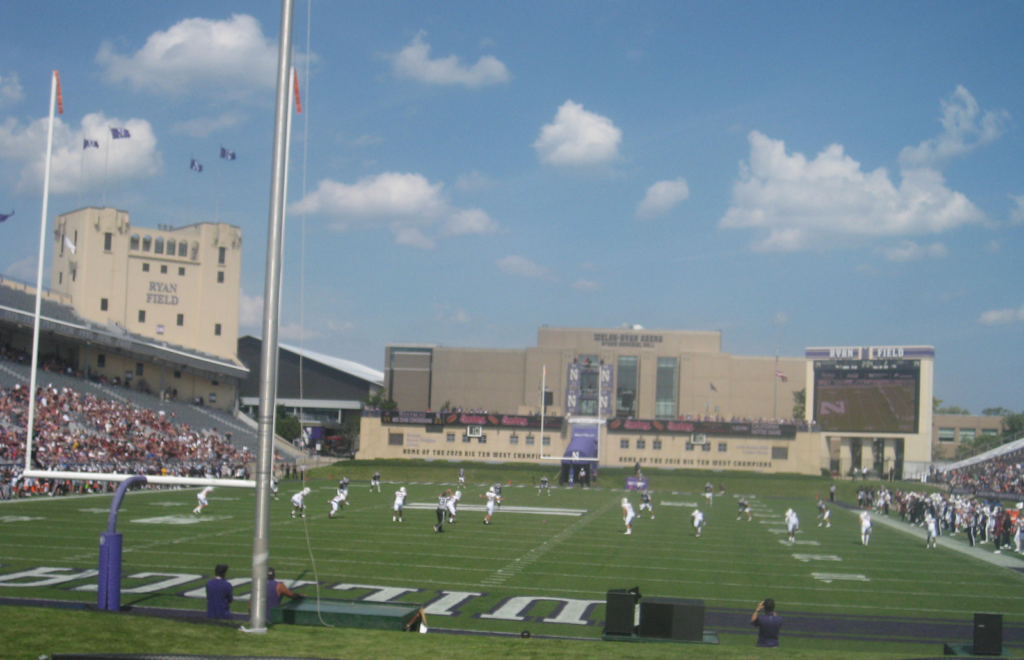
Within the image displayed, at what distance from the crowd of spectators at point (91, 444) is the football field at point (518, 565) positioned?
1523 mm

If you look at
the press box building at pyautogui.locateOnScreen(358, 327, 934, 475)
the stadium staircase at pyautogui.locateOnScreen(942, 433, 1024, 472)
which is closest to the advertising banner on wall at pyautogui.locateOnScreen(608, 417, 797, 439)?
the press box building at pyautogui.locateOnScreen(358, 327, 934, 475)

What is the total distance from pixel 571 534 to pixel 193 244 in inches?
1853

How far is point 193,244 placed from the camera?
66188mm

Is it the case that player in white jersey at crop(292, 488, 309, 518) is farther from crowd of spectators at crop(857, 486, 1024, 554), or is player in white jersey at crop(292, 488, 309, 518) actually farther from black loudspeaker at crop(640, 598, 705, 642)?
crowd of spectators at crop(857, 486, 1024, 554)

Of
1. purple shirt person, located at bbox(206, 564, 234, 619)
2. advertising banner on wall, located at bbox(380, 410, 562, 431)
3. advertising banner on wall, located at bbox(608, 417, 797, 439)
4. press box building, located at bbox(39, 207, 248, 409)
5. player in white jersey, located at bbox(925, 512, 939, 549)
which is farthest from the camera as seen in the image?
advertising banner on wall, located at bbox(380, 410, 562, 431)

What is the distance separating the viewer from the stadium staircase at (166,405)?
4272 centimetres

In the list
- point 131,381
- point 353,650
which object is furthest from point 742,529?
point 131,381

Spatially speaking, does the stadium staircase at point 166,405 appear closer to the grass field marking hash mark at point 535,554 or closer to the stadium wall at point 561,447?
the stadium wall at point 561,447

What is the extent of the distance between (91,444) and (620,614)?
98.9 ft

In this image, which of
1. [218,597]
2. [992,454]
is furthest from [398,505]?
[992,454]

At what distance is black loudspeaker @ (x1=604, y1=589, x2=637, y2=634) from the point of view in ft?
38.9

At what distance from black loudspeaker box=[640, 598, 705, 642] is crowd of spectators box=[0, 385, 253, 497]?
73.8 feet

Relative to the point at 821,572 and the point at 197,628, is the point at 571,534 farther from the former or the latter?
the point at 197,628

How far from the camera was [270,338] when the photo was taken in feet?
32.3
